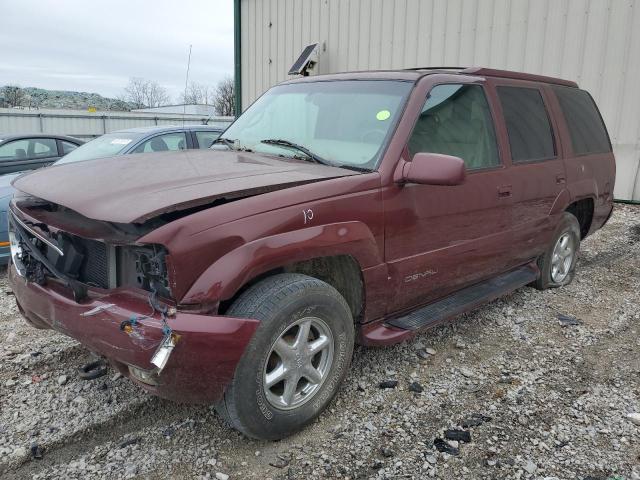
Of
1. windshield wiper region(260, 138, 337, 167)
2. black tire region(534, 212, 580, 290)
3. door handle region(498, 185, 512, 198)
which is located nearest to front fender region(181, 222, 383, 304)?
windshield wiper region(260, 138, 337, 167)

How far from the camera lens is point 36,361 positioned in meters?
3.60

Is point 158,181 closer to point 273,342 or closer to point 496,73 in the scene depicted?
point 273,342

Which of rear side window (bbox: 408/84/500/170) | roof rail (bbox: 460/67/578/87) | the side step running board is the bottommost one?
the side step running board

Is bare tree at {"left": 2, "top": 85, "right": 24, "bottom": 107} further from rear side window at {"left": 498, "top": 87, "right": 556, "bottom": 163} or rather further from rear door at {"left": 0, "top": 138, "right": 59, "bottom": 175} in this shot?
rear side window at {"left": 498, "top": 87, "right": 556, "bottom": 163}

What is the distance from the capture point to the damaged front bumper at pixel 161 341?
2297 mm

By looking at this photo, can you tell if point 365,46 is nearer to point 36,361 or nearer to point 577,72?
point 577,72

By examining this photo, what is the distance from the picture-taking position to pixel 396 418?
2.99 meters

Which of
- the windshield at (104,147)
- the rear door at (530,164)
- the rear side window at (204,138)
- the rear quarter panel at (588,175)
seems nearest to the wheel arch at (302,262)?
the rear door at (530,164)

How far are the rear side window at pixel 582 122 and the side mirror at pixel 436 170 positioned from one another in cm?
251

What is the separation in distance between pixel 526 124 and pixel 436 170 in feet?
5.81

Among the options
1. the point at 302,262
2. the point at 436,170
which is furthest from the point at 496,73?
the point at 302,262

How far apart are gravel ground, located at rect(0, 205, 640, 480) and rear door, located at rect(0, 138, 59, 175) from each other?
487 cm

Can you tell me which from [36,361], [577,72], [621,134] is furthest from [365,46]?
[36,361]

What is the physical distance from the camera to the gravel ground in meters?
2.59
